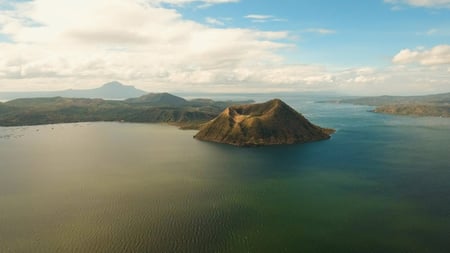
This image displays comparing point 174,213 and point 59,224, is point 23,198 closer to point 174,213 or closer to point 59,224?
point 59,224

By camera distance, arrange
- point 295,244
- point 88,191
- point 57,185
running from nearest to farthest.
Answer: point 295,244
point 88,191
point 57,185

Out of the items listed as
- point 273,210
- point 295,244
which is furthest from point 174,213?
point 295,244

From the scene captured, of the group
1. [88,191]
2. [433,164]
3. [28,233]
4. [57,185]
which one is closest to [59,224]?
[28,233]

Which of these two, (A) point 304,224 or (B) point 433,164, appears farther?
(B) point 433,164

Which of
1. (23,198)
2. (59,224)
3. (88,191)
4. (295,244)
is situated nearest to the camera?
(295,244)

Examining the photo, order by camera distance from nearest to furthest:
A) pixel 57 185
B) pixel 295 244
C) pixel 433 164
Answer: pixel 295 244 < pixel 57 185 < pixel 433 164

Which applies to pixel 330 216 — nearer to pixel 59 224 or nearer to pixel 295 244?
pixel 295 244
